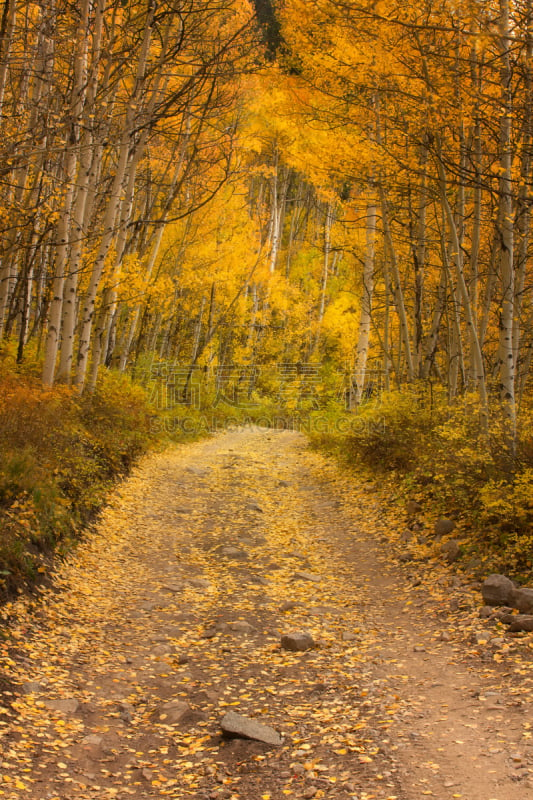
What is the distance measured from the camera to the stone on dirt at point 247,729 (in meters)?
3.76

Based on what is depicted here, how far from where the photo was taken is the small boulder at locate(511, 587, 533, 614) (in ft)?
16.6

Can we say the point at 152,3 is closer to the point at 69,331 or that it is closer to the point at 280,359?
the point at 69,331

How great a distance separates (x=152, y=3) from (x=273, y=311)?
19702 mm

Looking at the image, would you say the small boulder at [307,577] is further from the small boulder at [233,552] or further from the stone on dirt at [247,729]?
the stone on dirt at [247,729]

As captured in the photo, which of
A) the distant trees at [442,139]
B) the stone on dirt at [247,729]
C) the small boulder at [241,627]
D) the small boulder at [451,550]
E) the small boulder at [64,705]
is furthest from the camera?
the distant trees at [442,139]

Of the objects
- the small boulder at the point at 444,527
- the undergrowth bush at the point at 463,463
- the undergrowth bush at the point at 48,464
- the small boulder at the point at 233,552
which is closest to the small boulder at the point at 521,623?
the undergrowth bush at the point at 463,463

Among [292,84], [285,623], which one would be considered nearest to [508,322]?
[285,623]

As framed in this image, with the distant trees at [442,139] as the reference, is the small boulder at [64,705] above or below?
below

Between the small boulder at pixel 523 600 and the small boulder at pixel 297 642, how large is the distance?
173cm

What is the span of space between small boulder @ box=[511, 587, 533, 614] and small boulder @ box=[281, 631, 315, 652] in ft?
5.66

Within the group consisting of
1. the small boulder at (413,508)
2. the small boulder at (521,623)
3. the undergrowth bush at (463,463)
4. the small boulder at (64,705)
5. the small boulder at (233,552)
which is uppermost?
the undergrowth bush at (463,463)

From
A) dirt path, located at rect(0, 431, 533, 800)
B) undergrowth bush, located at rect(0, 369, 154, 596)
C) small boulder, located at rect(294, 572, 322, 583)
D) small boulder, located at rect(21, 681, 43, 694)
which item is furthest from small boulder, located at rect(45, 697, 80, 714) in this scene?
small boulder, located at rect(294, 572, 322, 583)

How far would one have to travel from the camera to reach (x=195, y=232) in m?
19.0

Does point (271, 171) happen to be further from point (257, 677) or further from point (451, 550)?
point (257, 677)
